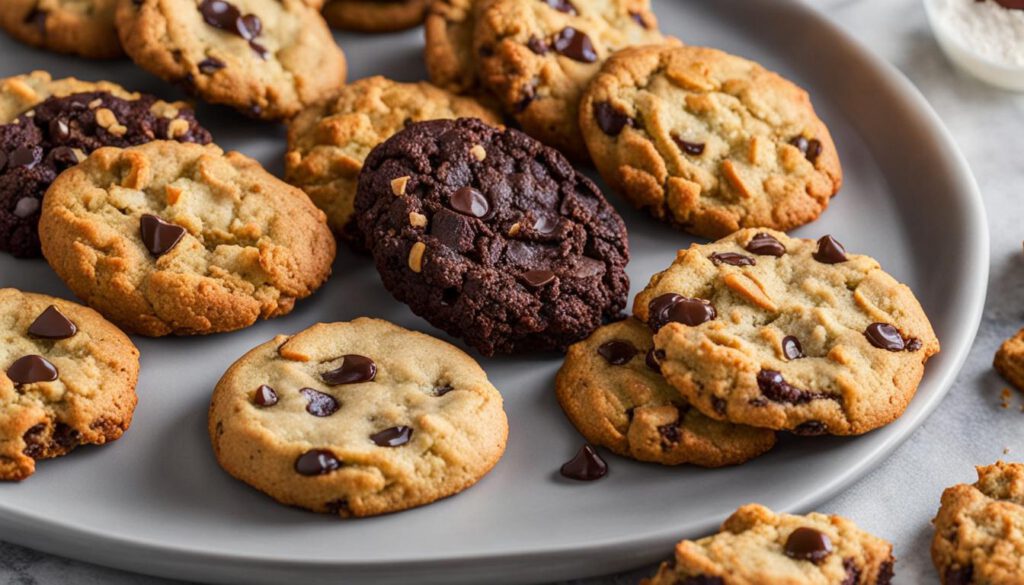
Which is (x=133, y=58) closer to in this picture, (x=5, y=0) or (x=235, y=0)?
(x=235, y=0)

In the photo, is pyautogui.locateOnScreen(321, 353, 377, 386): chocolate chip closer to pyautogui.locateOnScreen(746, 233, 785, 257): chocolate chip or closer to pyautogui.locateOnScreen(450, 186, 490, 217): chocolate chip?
pyautogui.locateOnScreen(450, 186, 490, 217): chocolate chip

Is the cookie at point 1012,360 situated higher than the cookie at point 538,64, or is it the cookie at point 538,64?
the cookie at point 538,64

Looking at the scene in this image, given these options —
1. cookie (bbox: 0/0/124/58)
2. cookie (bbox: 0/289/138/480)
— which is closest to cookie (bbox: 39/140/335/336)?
cookie (bbox: 0/289/138/480)

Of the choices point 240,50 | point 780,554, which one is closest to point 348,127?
point 240,50

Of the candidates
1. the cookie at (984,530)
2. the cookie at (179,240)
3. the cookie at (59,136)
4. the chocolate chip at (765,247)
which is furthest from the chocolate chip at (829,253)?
the cookie at (59,136)

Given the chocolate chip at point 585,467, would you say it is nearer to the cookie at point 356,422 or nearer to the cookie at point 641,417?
the cookie at point 641,417

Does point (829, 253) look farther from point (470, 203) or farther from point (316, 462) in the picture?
point (316, 462)

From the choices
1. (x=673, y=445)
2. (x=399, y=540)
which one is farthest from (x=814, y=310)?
(x=399, y=540)
